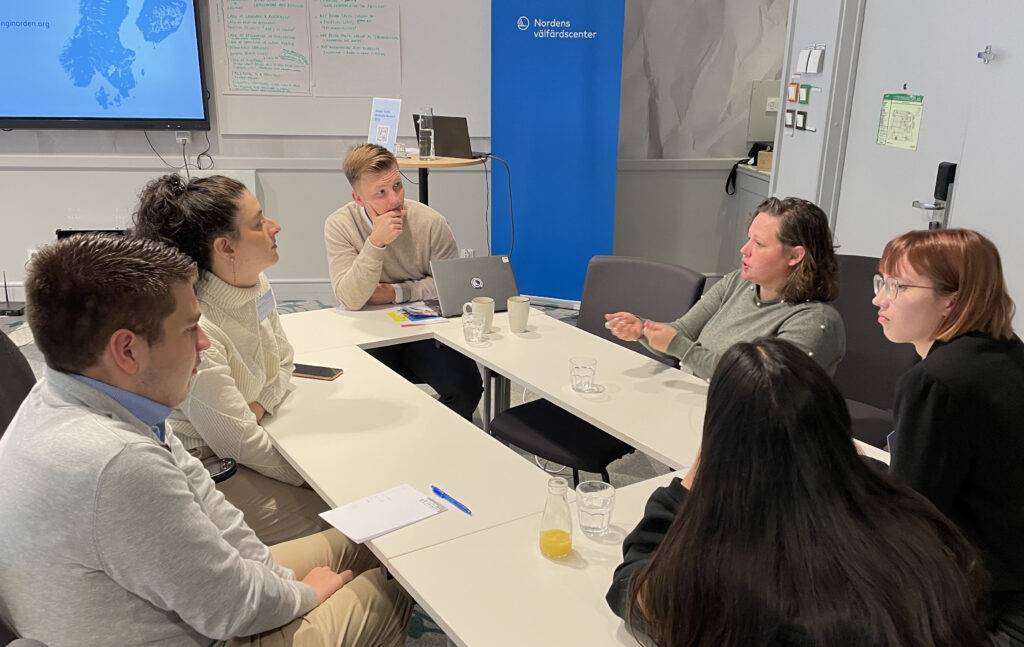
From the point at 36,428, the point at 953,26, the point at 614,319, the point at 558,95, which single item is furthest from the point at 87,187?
the point at 953,26

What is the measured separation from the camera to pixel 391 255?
3117mm

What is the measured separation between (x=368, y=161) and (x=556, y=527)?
1.89m

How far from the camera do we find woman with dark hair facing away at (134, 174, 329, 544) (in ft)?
6.18

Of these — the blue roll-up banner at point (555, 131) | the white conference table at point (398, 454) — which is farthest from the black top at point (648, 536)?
the blue roll-up banner at point (555, 131)

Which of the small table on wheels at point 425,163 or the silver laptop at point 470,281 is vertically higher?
the small table on wheels at point 425,163

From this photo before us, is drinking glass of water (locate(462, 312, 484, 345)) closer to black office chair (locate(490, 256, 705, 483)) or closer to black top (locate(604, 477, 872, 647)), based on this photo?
black office chair (locate(490, 256, 705, 483))

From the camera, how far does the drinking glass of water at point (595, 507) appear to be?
59.7 inches

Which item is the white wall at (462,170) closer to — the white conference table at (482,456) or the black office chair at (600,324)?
the black office chair at (600,324)

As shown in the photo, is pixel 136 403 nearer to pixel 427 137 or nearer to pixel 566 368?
pixel 566 368

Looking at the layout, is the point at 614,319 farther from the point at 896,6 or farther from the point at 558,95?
the point at 558,95

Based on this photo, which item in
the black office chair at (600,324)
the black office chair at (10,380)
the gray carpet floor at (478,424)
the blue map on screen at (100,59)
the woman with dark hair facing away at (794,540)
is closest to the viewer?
the woman with dark hair facing away at (794,540)

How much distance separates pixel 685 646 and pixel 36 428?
3.27 ft

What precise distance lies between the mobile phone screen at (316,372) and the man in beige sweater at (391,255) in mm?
598

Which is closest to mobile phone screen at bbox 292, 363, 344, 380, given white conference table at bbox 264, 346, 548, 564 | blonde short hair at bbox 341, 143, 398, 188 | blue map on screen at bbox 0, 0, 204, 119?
white conference table at bbox 264, 346, 548, 564
